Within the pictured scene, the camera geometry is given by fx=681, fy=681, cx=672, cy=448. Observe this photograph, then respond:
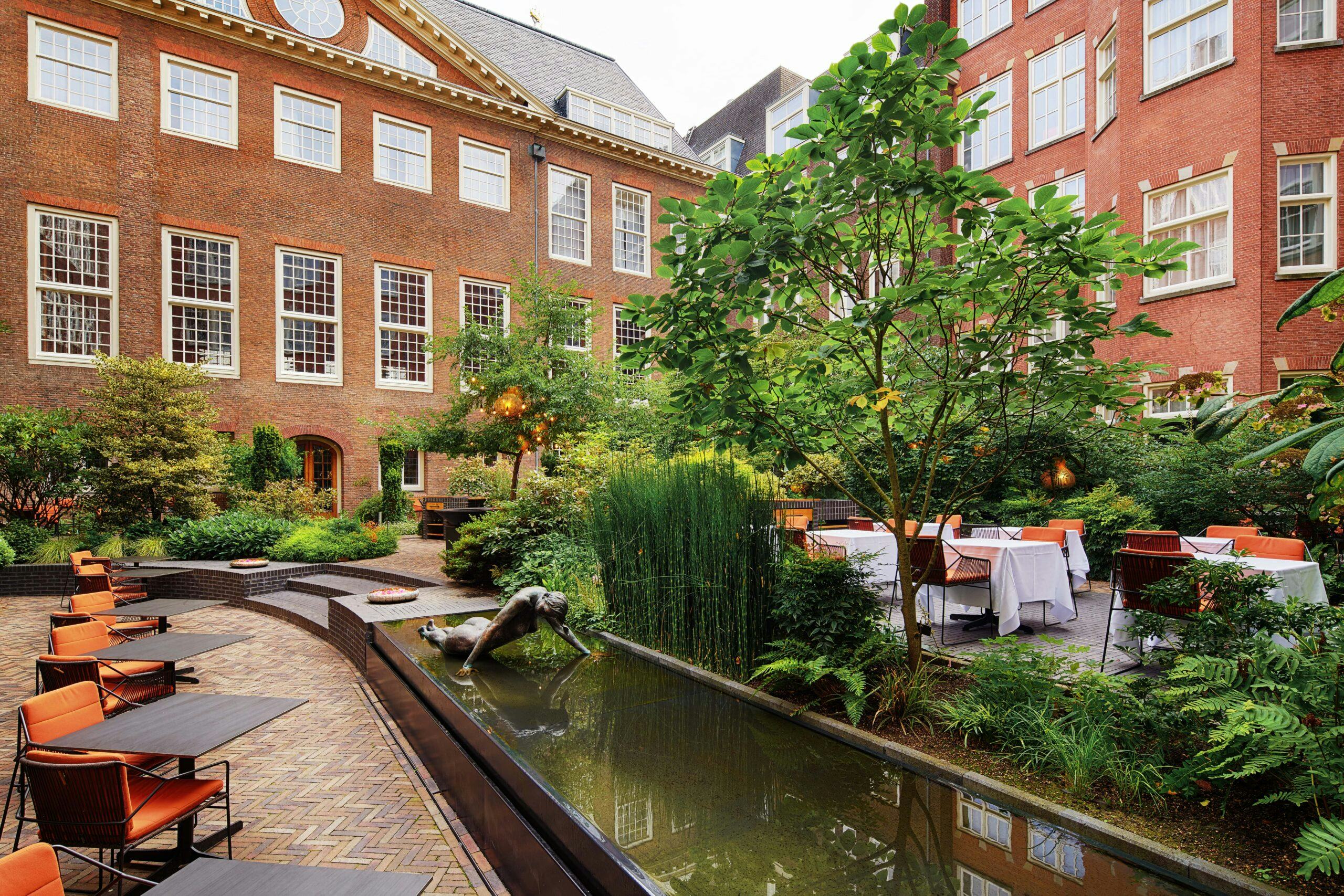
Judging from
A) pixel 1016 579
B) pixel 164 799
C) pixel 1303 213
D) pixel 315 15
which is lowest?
pixel 164 799

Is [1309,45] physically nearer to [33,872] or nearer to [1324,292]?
[1324,292]

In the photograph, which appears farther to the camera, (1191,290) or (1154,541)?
(1191,290)

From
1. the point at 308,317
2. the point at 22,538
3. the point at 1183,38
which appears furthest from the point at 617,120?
the point at 22,538

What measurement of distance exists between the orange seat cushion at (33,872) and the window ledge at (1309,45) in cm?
1521

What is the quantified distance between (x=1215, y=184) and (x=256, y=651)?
1470 centimetres

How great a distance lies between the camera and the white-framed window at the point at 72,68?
44.2ft

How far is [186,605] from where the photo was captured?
229 inches

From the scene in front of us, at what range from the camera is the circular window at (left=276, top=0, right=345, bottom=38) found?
54.2 feet

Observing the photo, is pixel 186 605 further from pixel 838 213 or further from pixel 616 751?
pixel 838 213

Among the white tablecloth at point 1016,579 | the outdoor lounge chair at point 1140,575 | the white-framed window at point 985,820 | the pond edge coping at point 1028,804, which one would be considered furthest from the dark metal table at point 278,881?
the white tablecloth at point 1016,579

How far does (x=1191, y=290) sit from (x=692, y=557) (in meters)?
10.8

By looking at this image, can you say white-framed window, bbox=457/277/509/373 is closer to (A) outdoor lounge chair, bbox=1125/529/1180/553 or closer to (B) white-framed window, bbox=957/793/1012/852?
(A) outdoor lounge chair, bbox=1125/529/1180/553

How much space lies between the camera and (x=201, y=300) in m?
15.0

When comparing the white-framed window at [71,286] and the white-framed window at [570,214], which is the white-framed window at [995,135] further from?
the white-framed window at [71,286]
